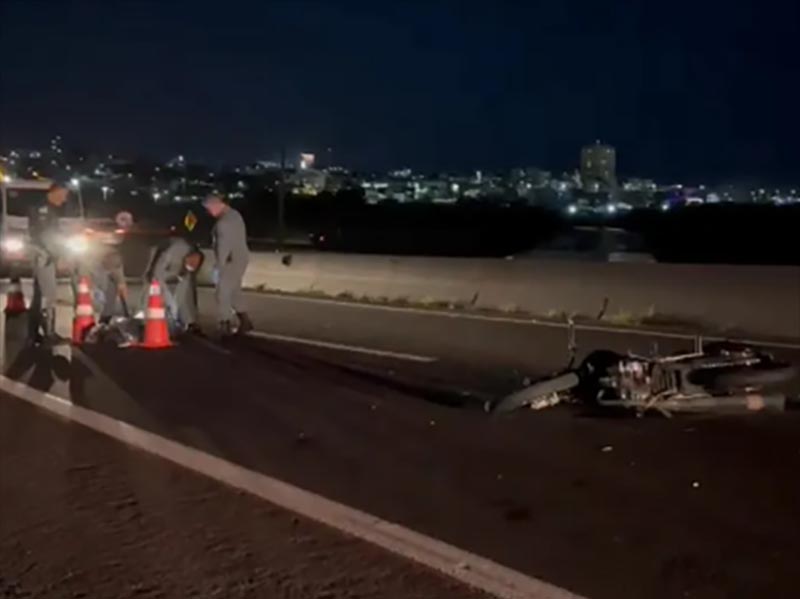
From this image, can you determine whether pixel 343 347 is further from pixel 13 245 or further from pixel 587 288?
pixel 13 245

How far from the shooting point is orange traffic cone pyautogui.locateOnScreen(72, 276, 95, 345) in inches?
625

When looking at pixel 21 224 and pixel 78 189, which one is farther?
Answer: pixel 78 189

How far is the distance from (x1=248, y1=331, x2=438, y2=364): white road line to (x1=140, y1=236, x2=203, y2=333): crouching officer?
0.88 m

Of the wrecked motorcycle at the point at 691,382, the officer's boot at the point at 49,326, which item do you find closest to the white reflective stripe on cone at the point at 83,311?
the officer's boot at the point at 49,326

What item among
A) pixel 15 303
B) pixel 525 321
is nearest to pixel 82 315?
pixel 15 303

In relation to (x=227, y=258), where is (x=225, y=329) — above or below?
below

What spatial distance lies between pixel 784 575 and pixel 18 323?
14125 mm

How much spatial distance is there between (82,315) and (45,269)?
90 cm

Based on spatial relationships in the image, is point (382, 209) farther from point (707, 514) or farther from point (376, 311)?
point (707, 514)

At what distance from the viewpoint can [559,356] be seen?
1412 cm

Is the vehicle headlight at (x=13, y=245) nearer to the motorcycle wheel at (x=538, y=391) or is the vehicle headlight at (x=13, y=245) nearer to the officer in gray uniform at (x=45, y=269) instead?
the officer in gray uniform at (x=45, y=269)

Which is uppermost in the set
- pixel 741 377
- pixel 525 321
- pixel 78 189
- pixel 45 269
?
pixel 78 189

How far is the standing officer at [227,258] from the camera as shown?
16.1 m

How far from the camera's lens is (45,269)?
16.4m
